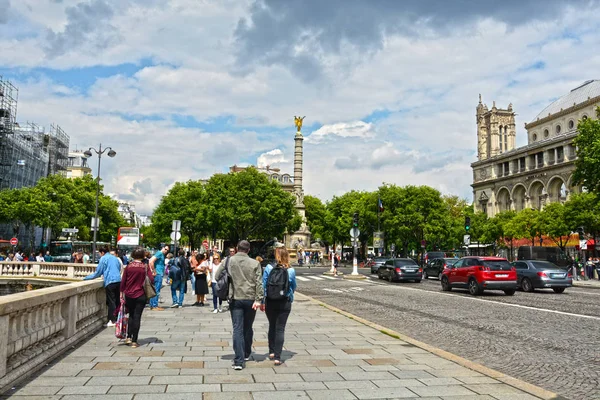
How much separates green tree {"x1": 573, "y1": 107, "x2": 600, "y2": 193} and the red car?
1398 centimetres

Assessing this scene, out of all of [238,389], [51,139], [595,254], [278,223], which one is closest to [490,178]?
[595,254]

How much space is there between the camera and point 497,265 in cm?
2277

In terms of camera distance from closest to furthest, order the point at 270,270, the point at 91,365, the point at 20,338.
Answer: the point at 20,338, the point at 91,365, the point at 270,270

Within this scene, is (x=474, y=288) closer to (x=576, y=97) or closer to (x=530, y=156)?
(x=530, y=156)

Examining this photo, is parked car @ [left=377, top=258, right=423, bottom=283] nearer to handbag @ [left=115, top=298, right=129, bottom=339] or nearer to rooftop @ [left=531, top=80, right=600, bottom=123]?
handbag @ [left=115, top=298, right=129, bottom=339]

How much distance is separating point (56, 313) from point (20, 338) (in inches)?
73.7

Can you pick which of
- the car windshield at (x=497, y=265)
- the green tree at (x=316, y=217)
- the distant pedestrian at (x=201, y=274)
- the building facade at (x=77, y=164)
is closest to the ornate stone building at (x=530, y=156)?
the green tree at (x=316, y=217)

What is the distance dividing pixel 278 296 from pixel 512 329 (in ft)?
23.4

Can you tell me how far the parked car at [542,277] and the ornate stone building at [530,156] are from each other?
5501cm

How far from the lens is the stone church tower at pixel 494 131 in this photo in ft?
361

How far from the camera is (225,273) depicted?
7.74 metres

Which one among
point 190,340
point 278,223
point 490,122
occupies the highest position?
point 490,122

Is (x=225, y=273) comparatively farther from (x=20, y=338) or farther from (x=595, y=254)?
(x=595, y=254)

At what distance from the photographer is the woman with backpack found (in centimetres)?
768
